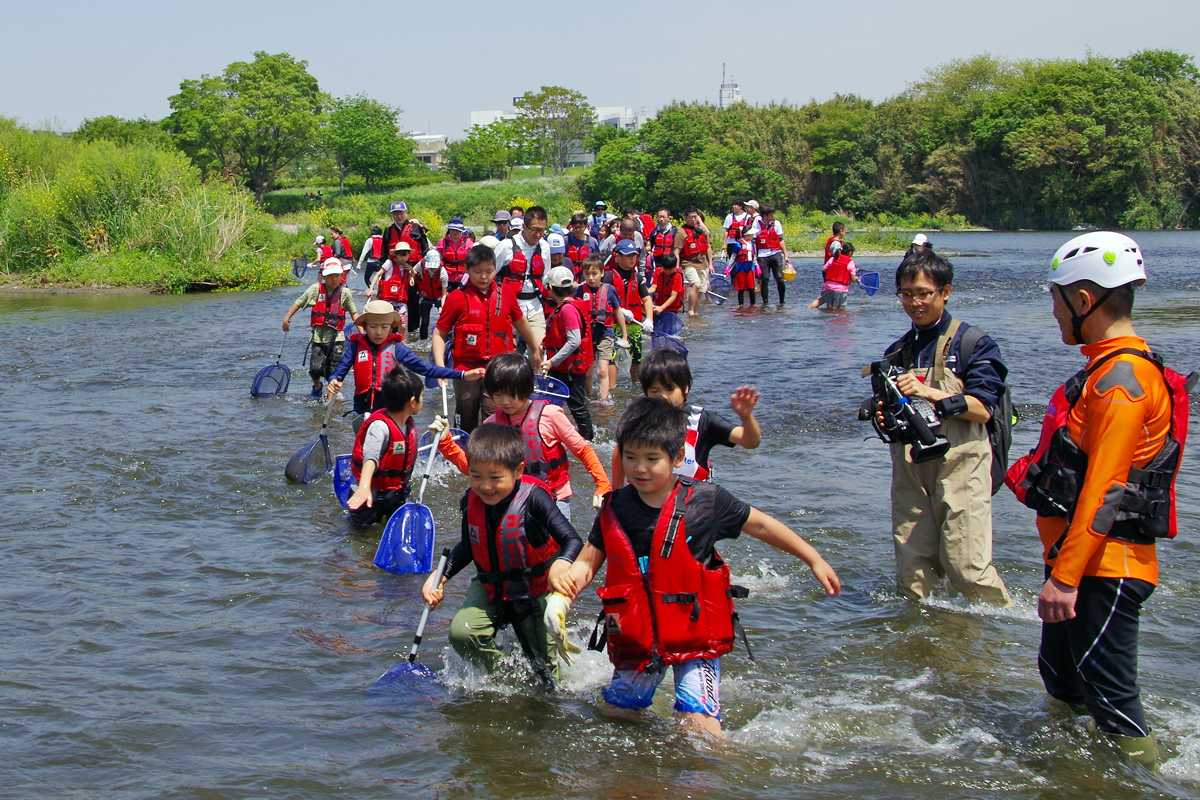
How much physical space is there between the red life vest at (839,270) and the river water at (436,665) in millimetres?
10649

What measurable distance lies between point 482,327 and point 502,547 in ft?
13.1

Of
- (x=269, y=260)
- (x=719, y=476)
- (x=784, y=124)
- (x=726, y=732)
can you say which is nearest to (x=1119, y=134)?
(x=784, y=124)

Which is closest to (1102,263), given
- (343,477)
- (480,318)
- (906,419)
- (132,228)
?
(906,419)

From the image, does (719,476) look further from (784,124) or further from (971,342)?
(784,124)

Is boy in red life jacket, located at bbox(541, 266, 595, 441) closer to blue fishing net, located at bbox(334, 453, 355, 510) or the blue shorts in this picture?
blue fishing net, located at bbox(334, 453, 355, 510)

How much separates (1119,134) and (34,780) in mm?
65735

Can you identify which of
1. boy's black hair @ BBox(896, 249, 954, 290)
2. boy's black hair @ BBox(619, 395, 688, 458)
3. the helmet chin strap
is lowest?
boy's black hair @ BBox(619, 395, 688, 458)

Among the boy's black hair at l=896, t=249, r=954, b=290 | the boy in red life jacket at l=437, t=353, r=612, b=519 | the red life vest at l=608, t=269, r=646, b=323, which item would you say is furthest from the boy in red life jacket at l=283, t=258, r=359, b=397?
the boy's black hair at l=896, t=249, r=954, b=290

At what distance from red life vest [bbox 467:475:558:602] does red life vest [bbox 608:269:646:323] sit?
8.65 m

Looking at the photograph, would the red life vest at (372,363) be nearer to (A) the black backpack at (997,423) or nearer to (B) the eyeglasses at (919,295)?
(B) the eyeglasses at (919,295)

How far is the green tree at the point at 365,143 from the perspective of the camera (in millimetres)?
77688

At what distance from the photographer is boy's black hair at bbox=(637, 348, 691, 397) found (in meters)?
4.55

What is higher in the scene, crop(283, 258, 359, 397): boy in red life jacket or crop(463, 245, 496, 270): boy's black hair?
crop(463, 245, 496, 270): boy's black hair

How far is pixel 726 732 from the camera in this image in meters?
4.24
